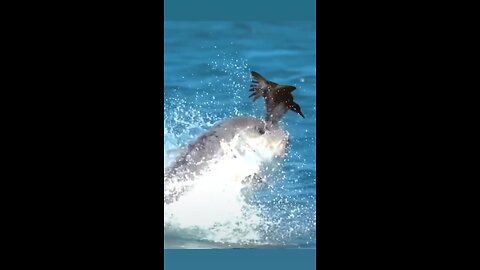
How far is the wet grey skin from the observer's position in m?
3.90

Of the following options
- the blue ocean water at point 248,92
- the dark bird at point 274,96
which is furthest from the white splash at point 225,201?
the dark bird at point 274,96

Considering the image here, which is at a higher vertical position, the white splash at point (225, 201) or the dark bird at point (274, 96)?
the dark bird at point (274, 96)

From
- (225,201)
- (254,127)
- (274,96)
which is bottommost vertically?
(225,201)

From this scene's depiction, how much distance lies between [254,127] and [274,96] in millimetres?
176

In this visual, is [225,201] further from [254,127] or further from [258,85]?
[258,85]

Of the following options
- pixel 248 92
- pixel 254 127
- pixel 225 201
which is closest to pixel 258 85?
pixel 248 92

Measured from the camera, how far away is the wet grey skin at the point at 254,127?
3.90 metres

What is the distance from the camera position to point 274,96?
392 centimetres

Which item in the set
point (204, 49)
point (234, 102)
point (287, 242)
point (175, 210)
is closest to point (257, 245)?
point (287, 242)

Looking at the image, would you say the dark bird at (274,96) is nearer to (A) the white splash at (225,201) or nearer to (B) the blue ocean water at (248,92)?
(B) the blue ocean water at (248,92)

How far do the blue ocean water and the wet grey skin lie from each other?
0.03m
